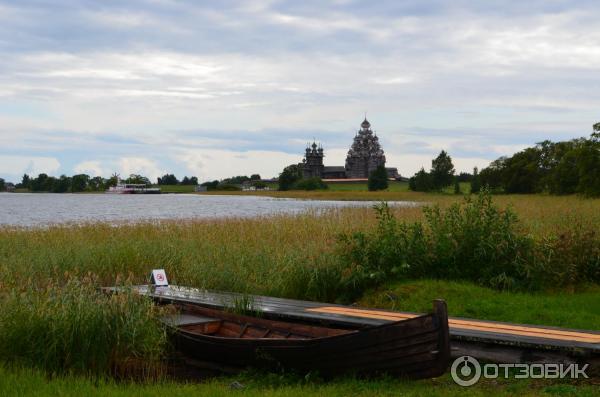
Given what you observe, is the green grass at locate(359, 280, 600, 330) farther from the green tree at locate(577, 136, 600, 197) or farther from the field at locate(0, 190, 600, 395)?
the green tree at locate(577, 136, 600, 197)

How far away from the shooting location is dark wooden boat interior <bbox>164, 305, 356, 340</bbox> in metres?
9.74

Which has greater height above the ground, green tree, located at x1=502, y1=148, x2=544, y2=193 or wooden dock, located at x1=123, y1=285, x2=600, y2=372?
green tree, located at x1=502, y1=148, x2=544, y2=193

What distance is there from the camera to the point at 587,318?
1154 centimetres

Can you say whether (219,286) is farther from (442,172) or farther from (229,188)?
(229,188)

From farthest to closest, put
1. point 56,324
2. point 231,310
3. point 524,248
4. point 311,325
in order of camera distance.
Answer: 1. point 524,248
2. point 231,310
3. point 311,325
4. point 56,324

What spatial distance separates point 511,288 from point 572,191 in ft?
166

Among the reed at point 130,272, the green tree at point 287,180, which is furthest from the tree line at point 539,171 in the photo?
the green tree at point 287,180

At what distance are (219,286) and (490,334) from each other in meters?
6.77

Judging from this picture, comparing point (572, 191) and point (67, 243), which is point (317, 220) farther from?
point (572, 191)

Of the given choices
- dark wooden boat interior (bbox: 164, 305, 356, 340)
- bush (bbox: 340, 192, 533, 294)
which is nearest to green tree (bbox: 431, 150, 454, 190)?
bush (bbox: 340, 192, 533, 294)

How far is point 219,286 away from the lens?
46.1ft

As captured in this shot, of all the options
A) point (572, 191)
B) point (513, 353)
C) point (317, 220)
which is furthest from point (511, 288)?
point (572, 191)

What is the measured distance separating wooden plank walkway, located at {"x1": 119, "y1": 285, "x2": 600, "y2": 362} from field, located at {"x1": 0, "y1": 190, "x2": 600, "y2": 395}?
1.26 feet

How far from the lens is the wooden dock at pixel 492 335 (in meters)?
7.93
